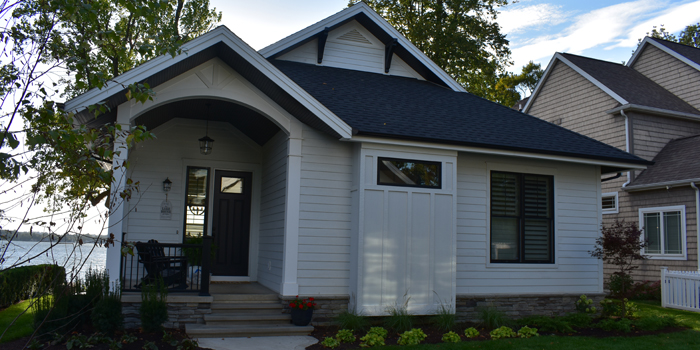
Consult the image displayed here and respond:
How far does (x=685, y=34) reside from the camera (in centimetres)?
3109

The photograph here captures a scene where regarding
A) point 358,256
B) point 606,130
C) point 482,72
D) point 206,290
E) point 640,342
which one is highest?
point 482,72

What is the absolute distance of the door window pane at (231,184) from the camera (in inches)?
404

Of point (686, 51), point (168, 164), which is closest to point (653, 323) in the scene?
point (168, 164)

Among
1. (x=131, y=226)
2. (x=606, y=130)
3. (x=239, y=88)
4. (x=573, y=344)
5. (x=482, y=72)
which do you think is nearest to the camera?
(x=573, y=344)

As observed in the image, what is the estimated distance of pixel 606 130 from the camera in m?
15.8

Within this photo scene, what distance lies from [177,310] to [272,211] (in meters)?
2.43

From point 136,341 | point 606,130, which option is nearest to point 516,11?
point 606,130

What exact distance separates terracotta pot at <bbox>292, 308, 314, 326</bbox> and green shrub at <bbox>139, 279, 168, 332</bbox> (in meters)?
1.77

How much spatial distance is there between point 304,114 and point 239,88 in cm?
105

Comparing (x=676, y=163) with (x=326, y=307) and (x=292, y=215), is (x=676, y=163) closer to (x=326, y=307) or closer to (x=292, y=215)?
(x=326, y=307)

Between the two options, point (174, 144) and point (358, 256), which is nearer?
point (358, 256)

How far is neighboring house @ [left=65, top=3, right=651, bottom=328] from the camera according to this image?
7988 mm

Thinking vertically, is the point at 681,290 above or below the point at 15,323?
above

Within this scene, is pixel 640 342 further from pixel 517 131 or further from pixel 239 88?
pixel 239 88
